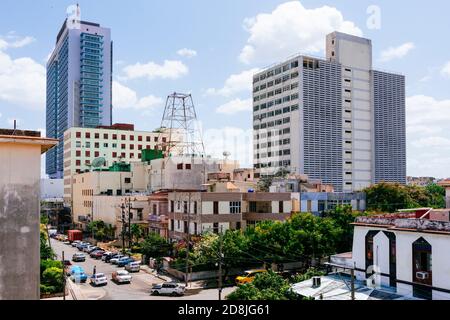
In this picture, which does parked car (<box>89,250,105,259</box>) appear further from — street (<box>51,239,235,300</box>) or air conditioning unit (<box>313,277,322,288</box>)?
air conditioning unit (<box>313,277,322,288</box>)

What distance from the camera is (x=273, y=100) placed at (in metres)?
112

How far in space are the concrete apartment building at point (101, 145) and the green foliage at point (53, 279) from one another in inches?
2751

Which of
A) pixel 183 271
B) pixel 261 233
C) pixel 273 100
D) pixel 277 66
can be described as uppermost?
pixel 277 66

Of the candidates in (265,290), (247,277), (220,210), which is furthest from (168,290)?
(220,210)

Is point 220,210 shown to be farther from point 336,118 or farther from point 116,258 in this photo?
point 336,118

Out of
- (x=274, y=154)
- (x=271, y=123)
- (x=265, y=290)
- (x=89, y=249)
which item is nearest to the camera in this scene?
(x=265, y=290)

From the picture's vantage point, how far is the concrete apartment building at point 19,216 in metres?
12.8

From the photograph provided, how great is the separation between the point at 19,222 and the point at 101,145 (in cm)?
10367

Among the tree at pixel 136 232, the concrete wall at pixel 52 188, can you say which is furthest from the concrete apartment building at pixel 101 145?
the tree at pixel 136 232

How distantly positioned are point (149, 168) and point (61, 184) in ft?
196

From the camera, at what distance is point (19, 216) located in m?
12.9

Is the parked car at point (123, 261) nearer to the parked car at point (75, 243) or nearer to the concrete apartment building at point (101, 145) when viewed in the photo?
the parked car at point (75, 243)
